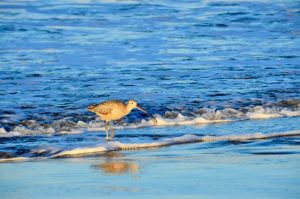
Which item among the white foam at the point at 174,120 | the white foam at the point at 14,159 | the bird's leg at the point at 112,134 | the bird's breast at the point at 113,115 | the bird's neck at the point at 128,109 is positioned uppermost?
the bird's neck at the point at 128,109

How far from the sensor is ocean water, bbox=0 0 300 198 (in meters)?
11.8

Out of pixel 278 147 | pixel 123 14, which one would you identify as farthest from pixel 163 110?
pixel 123 14

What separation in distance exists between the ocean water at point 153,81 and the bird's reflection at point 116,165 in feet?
0.19

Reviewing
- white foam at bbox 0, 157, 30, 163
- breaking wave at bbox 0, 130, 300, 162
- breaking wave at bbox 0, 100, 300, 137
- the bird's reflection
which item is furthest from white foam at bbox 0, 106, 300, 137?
the bird's reflection

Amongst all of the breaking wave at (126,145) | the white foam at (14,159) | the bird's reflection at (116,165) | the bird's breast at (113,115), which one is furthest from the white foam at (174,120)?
the bird's reflection at (116,165)

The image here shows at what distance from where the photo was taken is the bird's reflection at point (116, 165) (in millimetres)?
10008

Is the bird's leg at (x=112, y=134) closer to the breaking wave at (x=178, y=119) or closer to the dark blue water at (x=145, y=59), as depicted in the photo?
the breaking wave at (x=178, y=119)

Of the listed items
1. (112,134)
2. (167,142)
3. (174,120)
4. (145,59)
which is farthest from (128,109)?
(145,59)

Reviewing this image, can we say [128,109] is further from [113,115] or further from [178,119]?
[178,119]

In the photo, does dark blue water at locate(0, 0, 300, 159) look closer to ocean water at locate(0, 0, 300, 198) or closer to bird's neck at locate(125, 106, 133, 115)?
ocean water at locate(0, 0, 300, 198)

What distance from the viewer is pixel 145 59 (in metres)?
19.9

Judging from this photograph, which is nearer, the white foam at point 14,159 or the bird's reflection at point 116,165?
the bird's reflection at point 116,165

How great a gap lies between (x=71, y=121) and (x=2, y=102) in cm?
178

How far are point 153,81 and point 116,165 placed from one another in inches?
268
